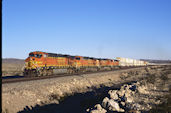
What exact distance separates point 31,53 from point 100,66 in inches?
1185

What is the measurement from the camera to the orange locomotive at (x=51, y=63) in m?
26.5

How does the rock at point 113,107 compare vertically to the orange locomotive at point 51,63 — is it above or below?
below

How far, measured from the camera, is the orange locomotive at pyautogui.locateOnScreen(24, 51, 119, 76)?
26534 mm

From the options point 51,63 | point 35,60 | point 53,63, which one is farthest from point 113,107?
point 53,63

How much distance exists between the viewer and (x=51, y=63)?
30.3 m

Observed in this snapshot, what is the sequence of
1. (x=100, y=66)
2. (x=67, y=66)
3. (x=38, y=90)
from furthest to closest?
(x=100, y=66), (x=67, y=66), (x=38, y=90)

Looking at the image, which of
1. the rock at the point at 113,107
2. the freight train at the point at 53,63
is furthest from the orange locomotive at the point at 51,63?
the rock at the point at 113,107

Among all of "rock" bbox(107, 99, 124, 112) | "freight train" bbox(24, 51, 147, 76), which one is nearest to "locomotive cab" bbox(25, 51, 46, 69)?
"freight train" bbox(24, 51, 147, 76)

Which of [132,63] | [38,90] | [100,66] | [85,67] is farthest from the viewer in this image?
Answer: [132,63]

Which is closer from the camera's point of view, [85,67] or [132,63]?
[85,67]

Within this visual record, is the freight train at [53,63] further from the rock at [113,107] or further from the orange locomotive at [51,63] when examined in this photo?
the rock at [113,107]

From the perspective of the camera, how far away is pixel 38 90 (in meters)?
15.8

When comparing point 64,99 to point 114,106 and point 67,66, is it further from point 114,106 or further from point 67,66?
point 67,66

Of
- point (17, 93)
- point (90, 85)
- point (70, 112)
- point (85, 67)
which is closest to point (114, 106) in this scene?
point (70, 112)
